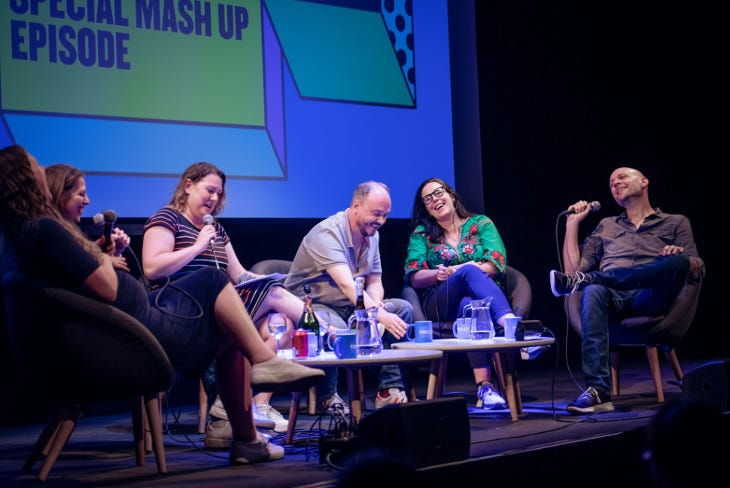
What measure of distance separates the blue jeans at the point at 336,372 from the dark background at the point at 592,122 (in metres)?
1.12

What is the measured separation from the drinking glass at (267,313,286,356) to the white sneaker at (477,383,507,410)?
1.11 meters

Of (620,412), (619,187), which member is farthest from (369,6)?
(620,412)

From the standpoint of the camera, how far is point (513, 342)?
3.60 metres

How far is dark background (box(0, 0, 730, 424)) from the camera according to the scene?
19.8 feet

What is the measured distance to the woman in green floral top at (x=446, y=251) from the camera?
14.6 ft

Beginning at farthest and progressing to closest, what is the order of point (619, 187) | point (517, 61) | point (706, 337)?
point (706, 337) → point (517, 61) → point (619, 187)

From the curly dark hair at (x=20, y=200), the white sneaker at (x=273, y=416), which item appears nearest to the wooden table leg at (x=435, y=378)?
the white sneaker at (x=273, y=416)

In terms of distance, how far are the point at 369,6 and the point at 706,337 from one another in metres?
3.87

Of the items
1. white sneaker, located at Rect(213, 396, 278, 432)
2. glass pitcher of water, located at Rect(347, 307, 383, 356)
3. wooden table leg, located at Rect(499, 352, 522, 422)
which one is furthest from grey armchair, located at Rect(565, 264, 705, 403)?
white sneaker, located at Rect(213, 396, 278, 432)

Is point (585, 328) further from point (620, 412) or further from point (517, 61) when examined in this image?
point (517, 61)

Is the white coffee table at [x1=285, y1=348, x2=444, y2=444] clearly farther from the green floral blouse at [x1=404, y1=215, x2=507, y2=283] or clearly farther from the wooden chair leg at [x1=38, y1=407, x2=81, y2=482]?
the green floral blouse at [x1=404, y1=215, x2=507, y2=283]

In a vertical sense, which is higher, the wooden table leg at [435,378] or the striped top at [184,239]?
the striped top at [184,239]

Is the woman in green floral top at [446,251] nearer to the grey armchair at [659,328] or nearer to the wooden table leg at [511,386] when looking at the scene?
the wooden table leg at [511,386]

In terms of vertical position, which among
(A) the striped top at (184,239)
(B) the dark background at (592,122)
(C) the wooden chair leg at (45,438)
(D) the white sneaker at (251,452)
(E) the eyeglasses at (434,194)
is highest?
(B) the dark background at (592,122)
